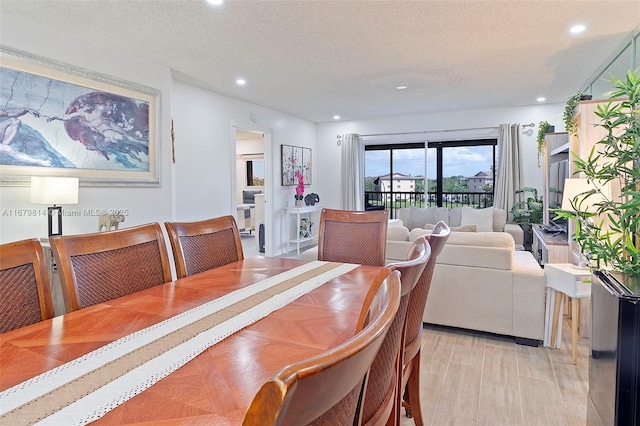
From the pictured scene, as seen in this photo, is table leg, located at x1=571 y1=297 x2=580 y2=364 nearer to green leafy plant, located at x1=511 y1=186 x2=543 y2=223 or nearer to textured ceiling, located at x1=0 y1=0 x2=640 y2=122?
textured ceiling, located at x1=0 y1=0 x2=640 y2=122

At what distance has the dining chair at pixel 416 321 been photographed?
1.39 metres

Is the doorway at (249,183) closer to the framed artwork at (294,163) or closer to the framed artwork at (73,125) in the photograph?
the framed artwork at (294,163)

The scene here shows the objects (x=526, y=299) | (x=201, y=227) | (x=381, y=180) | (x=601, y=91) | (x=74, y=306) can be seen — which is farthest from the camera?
(x=381, y=180)

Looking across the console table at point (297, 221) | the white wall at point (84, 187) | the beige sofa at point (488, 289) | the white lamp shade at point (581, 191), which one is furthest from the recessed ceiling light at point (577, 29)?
the console table at point (297, 221)

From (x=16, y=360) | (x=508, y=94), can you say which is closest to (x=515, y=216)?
(x=508, y=94)

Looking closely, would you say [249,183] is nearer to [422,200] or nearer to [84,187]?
[422,200]

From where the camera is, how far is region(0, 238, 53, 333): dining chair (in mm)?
1160

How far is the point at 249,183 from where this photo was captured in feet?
32.6

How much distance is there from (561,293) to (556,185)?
86.7 inches

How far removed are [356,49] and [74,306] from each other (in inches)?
119

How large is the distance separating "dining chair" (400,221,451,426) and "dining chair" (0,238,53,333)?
1231 millimetres

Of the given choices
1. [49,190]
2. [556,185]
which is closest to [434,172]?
[556,185]

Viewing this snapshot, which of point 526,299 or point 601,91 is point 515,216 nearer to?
point 601,91

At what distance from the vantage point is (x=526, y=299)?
2818 millimetres
